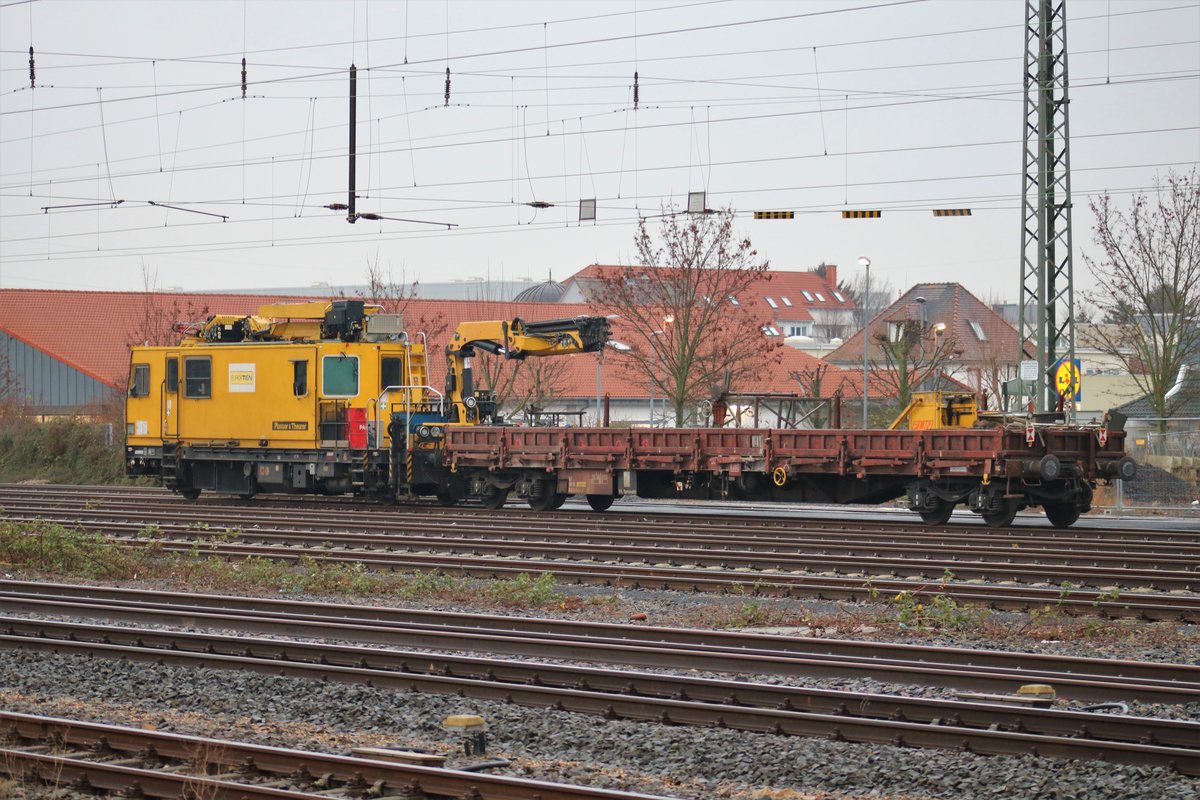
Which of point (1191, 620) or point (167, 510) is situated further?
point (167, 510)

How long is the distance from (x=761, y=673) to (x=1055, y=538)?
11.3 meters

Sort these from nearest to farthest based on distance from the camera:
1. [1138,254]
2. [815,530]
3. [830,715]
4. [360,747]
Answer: [360,747] → [830,715] → [815,530] → [1138,254]

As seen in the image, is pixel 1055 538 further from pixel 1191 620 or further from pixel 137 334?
pixel 137 334

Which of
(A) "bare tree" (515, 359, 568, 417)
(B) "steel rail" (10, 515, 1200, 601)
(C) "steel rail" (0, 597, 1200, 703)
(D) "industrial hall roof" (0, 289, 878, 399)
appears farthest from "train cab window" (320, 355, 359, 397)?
(D) "industrial hall roof" (0, 289, 878, 399)

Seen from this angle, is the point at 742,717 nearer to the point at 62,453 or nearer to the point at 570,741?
the point at 570,741

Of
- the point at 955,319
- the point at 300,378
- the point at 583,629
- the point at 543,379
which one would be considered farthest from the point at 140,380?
the point at 955,319

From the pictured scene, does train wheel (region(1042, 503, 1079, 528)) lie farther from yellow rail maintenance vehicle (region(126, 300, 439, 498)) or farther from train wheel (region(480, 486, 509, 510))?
yellow rail maintenance vehicle (region(126, 300, 439, 498))

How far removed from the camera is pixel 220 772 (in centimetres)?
779

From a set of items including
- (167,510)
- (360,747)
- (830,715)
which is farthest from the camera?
(167,510)

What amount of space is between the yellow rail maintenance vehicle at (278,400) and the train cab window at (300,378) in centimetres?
2

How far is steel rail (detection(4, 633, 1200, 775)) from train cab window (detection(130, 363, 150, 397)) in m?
19.4

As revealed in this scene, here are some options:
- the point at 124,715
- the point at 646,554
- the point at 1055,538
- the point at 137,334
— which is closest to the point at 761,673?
the point at 124,715

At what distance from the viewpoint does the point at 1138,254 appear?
38.8 m

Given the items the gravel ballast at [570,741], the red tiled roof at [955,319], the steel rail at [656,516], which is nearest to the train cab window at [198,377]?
the steel rail at [656,516]
